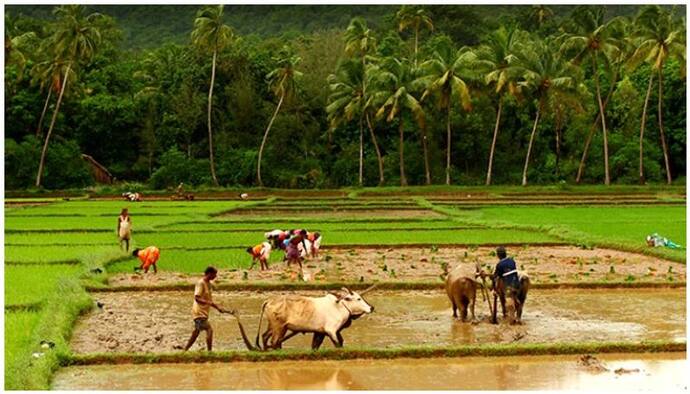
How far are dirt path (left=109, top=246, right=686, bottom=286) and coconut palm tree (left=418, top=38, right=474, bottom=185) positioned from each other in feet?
76.9

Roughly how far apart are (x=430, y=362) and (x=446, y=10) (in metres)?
56.9

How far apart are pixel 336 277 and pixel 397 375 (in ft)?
25.1

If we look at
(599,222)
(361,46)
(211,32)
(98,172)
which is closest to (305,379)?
(599,222)

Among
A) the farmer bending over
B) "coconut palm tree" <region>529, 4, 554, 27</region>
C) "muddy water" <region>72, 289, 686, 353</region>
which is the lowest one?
"muddy water" <region>72, 289, 686, 353</region>

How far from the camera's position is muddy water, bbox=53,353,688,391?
938 centimetres

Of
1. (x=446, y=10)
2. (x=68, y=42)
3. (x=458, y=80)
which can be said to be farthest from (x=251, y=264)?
(x=446, y=10)

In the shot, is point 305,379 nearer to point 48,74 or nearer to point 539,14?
point 48,74

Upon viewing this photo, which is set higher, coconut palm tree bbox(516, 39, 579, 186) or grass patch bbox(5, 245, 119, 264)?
coconut palm tree bbox(516, 39, 579, 186)

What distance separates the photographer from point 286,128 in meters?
52.9

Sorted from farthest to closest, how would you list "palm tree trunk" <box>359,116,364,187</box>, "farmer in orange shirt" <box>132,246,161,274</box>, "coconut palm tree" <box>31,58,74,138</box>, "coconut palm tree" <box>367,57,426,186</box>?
1. "palm tree trunk" <box>359,116,364,187</box>
2. "coconut palm tree" <box>31,58,74,138</box>
3. "coconut palm tree" <box>367,57,426,186</box>
4. "farmer in orange shirt" <box>132,246,161,274</box>

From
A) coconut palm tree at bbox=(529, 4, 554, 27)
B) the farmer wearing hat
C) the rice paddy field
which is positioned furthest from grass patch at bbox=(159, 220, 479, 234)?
coconut palm tree at bbox=(529, 4, 554, 27)

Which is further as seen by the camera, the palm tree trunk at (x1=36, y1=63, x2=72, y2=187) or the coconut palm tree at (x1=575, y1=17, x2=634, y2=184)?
the palm tree trunk at (x1=36, y1=63, x2=72, y2=187)

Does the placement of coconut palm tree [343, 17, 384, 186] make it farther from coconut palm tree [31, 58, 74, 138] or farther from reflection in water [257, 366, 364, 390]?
reflection in water [257, 366, 364, 390]

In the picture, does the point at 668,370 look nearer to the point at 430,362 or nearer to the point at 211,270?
the point at 430,362
